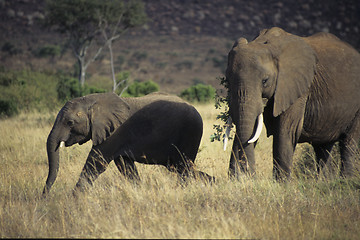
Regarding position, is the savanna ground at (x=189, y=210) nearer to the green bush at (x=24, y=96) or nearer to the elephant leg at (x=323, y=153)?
the elephant leg at (x=323, y=153)

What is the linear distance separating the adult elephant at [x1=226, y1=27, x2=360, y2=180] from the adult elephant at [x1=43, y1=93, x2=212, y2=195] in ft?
3.52

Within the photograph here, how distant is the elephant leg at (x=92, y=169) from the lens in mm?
7168

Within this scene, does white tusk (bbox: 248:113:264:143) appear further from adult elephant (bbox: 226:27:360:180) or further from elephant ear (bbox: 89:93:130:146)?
elephant ear (bbox: 89:93:130:146)

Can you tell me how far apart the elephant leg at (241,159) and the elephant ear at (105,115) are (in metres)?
1.77

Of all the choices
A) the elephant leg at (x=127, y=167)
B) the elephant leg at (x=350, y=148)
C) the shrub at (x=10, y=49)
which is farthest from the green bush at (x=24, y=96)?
the shrub at (x=10, y=49)

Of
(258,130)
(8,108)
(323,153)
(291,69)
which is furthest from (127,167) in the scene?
(8,108)

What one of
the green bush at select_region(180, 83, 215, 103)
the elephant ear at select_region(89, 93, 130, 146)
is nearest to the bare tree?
the green bush at select_region(180, 83, 215, 103)

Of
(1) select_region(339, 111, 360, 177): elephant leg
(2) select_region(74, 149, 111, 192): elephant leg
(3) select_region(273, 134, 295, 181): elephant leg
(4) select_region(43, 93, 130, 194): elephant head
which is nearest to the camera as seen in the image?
(3) select_region(273, 134, 295, 181): elephant leg

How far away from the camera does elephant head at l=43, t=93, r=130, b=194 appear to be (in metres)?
7.29

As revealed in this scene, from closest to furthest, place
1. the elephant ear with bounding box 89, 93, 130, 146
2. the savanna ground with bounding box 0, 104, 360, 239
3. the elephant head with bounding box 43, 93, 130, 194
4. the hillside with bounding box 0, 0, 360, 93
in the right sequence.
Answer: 1. the savanna ground with bounding box 0, 104, 360, 239
2. the elephant head with bounding box 43, 93, 130, 194
3. the elephant ear with bounding box 89, 93, 130, 146
4. the hillside with bounding box 0, 0, 360, 93

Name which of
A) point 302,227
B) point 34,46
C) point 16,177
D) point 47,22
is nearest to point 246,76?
point 302,227

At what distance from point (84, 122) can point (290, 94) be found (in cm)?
292

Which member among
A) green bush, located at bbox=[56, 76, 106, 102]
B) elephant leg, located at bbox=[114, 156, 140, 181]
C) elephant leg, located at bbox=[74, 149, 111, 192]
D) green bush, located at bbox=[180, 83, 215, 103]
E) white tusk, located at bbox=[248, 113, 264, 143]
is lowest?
green bush, located at bbox=[180, 83, 215, 103]

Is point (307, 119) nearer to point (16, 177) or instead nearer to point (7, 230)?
point (7, 230)
